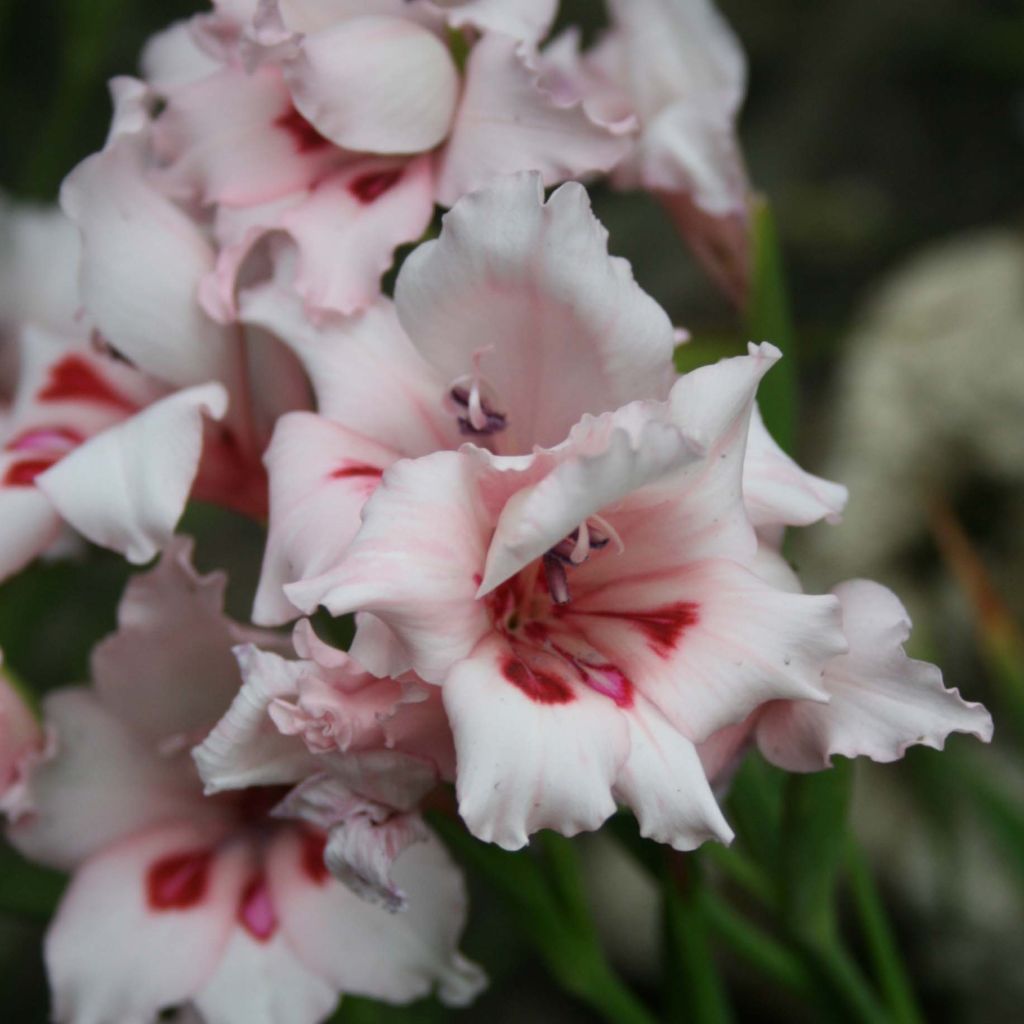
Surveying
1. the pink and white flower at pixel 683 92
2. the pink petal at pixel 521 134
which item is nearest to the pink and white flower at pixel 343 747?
the pink petal at pixel 521 134

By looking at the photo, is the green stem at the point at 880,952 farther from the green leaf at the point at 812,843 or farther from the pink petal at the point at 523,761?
the pink petal at the point at 523,761

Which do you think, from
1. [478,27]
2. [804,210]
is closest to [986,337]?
[804,210]

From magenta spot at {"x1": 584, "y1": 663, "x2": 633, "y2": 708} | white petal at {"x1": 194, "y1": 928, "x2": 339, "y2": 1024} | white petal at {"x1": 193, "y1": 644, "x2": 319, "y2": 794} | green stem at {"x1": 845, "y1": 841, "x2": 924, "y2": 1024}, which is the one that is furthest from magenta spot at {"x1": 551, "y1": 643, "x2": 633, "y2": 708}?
green stem at {"x1": 845, "y1": 841, "x2": 924, "y2": 1024}

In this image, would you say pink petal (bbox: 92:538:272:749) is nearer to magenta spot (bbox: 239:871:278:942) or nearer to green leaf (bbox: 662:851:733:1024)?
magenta spot (bbox: 239:871:278:942)

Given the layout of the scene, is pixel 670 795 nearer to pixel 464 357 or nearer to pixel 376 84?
pixel 464 357

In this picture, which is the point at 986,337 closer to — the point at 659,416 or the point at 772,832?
the point at 772,832

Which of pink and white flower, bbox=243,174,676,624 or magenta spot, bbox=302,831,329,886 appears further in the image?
magenta spot, bbox=302,831,329,886

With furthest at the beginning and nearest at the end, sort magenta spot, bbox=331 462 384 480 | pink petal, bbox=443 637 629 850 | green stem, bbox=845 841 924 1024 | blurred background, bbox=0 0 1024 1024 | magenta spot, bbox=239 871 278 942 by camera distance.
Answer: blurred background, bbox=0 0 1024 1024 → green stem, bbox=845 841 924 1024 → magenta spot, bbox=239 871 278 942 → magenta spot, bbox=331 462 384 480 → pink petal, bbox=443 637 629 850
